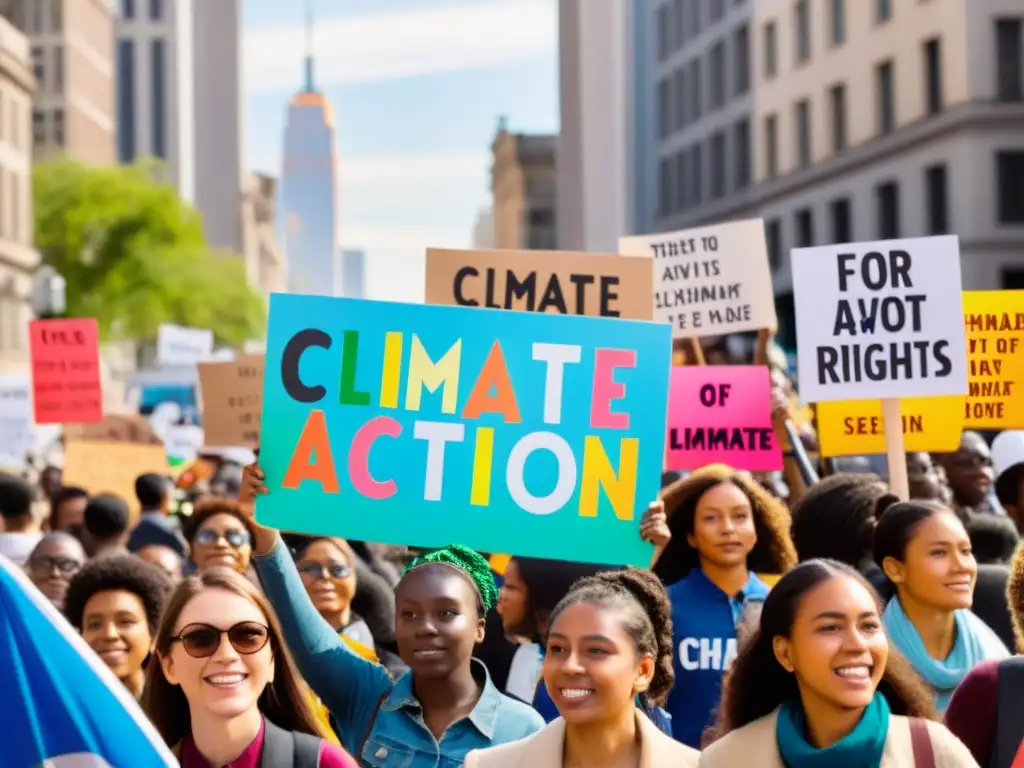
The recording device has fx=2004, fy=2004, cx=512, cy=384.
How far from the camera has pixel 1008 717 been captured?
4551 mm

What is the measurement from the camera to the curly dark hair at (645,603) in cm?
465

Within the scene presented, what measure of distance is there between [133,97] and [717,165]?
241ft

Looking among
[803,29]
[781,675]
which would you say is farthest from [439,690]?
[803,29]

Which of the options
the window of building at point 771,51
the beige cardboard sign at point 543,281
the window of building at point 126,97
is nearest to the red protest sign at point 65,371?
the beige cardboard sign at point 543,281

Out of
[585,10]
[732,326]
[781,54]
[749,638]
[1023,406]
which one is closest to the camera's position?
[749,638]

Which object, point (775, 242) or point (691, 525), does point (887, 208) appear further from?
point (691, 525)

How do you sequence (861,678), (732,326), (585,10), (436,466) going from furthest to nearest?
(585,10) → (732,326) → (436,466) → (861,678)

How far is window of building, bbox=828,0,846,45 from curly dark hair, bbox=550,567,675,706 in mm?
41613

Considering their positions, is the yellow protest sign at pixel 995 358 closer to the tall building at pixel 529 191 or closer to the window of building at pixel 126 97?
the tall building at pixel 529 191

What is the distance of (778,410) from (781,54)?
137 feet

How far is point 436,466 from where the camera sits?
6.10 metres

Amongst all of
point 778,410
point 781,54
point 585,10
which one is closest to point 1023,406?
point 778,410

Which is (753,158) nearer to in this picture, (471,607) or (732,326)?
(732,326)

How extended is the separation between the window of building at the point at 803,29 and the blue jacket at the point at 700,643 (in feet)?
141
